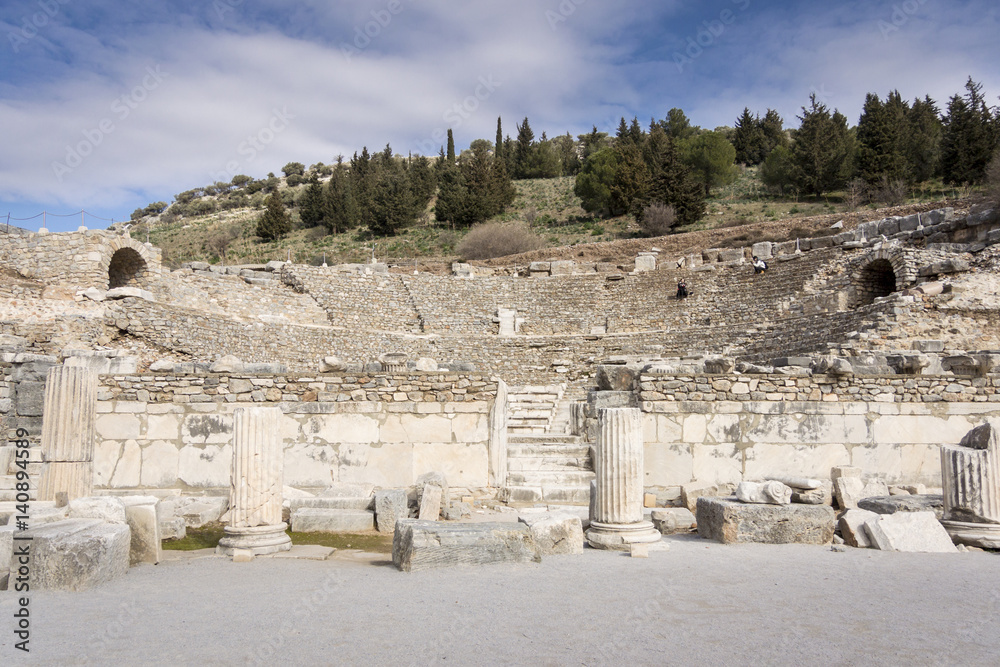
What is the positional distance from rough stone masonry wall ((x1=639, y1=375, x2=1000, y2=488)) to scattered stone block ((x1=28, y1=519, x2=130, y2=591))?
6843 mm

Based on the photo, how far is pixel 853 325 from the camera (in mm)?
19922

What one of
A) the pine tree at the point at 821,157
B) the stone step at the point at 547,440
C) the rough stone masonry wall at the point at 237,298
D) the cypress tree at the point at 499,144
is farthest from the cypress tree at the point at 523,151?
the stone step at the point at 547,440

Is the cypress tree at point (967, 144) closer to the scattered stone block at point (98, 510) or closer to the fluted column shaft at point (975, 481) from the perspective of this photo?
the fluted column shaft at point (975, 481)

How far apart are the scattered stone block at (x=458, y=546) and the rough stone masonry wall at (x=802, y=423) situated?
4164 millimetres

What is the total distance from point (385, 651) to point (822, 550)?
508 centimetres

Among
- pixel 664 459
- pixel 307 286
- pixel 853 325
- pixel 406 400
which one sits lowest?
pixel 664 459

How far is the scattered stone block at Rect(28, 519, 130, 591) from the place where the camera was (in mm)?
5027

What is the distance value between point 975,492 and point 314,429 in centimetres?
814

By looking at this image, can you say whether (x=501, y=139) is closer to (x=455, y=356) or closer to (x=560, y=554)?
(x=455, y=356)

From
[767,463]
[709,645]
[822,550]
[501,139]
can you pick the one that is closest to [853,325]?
[767,463]

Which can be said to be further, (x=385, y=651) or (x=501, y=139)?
(x=501, y=139)

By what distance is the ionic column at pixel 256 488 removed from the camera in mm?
6723

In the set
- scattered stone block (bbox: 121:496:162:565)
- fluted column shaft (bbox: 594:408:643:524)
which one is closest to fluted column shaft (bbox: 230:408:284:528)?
scattered stone block (bbox: 121:496:162:565)

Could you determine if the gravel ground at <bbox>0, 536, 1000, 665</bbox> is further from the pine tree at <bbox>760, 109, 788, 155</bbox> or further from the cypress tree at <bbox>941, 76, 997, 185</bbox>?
the pine tree at <bbox>760, 109, 788, 155</bbox>
